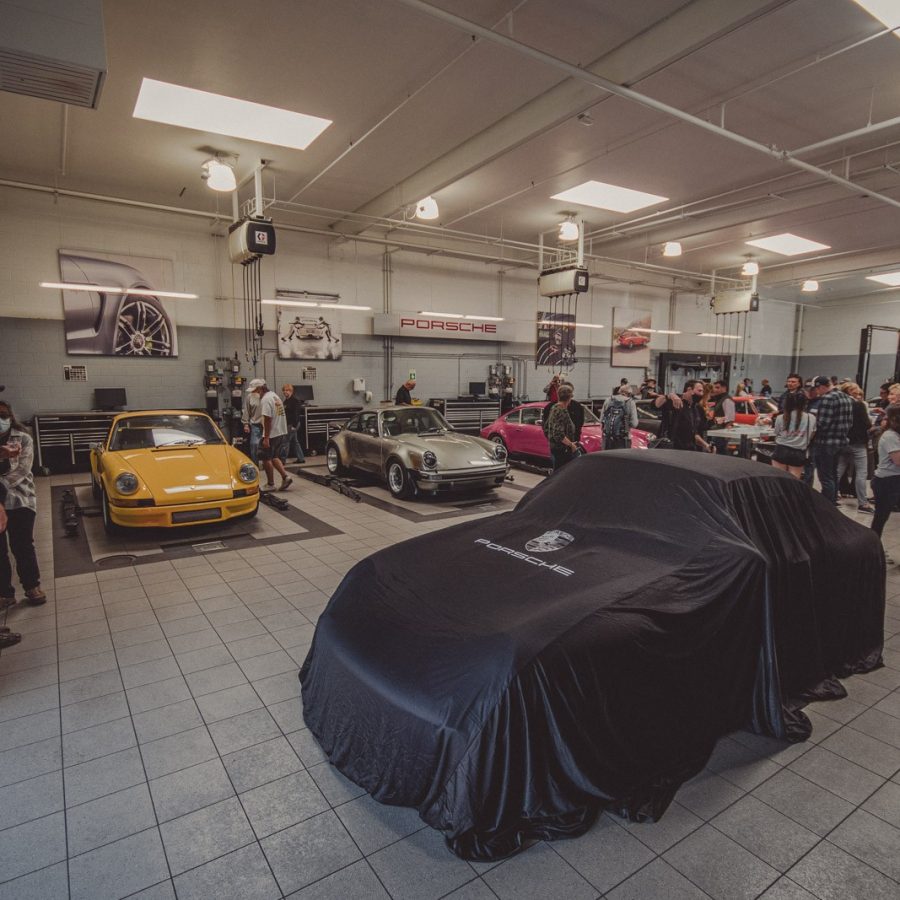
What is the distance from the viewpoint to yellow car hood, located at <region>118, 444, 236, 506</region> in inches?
220

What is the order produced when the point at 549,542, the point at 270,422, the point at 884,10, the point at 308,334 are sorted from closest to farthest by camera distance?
the point at 549,542 < the point at 884,10 < the point at 270,422 < the point at 308,334

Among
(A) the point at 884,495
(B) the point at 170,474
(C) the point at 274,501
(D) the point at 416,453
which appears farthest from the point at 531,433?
(B) the point at 170,474

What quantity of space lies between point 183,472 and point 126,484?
0.56 m

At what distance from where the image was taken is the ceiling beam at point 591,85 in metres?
4.50

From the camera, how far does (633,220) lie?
1095cm

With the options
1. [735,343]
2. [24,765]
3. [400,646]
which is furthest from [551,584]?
[735,343]

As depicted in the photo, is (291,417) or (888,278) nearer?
(291,417)

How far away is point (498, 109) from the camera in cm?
661

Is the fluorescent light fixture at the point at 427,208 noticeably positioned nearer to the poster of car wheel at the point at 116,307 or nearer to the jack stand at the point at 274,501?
the jack stand at the point at 274,501

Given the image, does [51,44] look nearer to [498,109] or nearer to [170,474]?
[170,474]

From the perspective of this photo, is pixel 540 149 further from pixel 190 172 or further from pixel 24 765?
pixel 24 765

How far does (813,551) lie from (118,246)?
1158 cm

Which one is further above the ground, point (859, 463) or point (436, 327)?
point (436, 327)

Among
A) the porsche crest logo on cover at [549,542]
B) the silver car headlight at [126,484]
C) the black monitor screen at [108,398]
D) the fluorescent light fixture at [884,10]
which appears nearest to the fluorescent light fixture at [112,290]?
the black monitor screen at [108,398]
